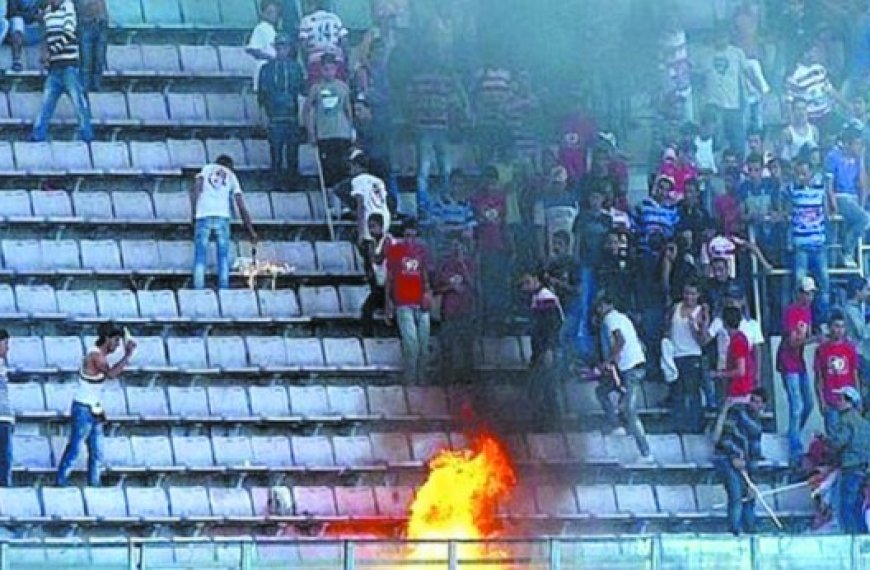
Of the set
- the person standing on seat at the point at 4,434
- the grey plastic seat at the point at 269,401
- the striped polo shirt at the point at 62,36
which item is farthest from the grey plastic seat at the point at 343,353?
the striped polo shirt at the point at 62,36

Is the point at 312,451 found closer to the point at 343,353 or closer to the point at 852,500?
the point at 343,353

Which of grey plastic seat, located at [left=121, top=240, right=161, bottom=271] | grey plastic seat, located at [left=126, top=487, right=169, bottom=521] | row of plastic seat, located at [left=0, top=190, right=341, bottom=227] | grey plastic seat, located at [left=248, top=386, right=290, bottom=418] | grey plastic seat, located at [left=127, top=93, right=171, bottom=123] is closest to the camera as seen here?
grey plastic seat, located at [left=126, top=487, right=169, bottom=521]

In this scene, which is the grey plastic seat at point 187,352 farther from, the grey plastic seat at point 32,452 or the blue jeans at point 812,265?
the blue jeans at point 812,265

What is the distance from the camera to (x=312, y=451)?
33156 millimetres

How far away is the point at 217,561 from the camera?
28031mm

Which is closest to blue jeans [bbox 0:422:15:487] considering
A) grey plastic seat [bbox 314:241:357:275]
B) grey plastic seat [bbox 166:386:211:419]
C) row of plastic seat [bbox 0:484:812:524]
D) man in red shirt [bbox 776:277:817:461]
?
row of plastic seat [bbox 0:484:812:524]

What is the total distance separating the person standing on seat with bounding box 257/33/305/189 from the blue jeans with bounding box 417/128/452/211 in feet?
2.99

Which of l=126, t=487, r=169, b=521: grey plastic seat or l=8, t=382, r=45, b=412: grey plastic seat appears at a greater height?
l=8, t=382, r=45, b=412: grey plastic seat

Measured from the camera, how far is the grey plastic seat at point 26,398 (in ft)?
108

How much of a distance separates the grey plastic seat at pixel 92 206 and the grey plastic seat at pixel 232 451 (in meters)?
2.29

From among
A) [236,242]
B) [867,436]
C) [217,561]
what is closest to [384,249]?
[236,242]

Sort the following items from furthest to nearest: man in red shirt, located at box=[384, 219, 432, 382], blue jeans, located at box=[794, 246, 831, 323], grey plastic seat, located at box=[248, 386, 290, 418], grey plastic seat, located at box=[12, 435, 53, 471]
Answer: blue jeans, located at box=[794, 246, 831, 323] < man in red shirt, located at box=[384, 219, 432, 382] < grey plastic seat, located at box=[248, 386, 290, 418] < grey plastic seat, located at box=[12, 435, 53, 471]

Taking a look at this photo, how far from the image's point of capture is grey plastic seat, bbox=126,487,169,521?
3216 cm

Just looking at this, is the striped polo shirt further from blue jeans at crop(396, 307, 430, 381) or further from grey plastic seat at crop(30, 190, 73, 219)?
blue jeans at crop(396, 307, 430, 381)
